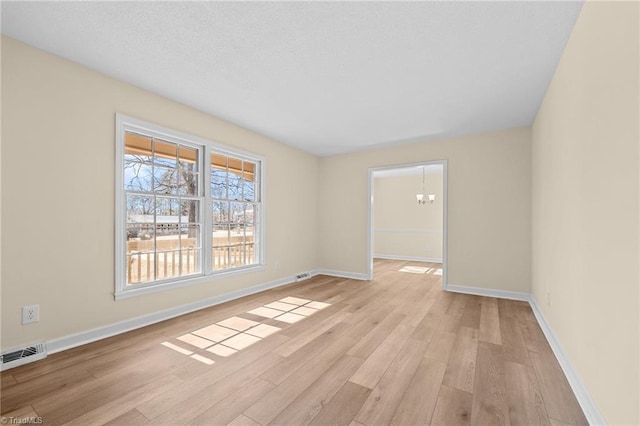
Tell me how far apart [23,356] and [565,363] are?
4.12m

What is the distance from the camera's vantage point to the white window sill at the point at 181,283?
277 cm

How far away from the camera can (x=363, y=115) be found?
361 centimetres

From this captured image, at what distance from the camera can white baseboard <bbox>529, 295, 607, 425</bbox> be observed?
149cm

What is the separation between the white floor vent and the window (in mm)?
640

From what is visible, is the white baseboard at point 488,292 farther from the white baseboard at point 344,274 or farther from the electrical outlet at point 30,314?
the electrical outlet at point 30,314

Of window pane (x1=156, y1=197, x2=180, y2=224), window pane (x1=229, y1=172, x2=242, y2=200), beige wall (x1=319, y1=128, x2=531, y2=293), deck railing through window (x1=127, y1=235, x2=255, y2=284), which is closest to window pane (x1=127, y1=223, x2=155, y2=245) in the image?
deck railing through window (x1=127, y1=235, x2=255, y2=284)

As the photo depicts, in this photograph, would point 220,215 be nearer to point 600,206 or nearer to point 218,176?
point 218,176

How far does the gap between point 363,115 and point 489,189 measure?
7.51ft

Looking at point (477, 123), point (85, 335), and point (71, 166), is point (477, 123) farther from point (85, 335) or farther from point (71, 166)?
point (85, 335)

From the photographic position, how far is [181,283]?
325 cm

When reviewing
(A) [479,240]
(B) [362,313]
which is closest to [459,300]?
(A) [479,240]

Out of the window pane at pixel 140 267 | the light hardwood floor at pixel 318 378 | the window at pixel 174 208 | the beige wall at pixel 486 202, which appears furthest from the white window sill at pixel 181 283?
the beige wall at pixel 486 202

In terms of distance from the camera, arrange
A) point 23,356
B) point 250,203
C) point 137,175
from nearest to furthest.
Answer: point 23,356 → point 137,175 → point 250,203

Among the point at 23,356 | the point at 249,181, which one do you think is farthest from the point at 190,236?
the point at 23,356
